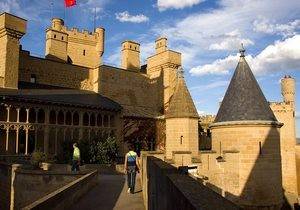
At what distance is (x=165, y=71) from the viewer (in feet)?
122

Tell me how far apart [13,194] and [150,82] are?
2358 cm

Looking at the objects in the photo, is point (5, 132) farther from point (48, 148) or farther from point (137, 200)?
A: point (137, 200)

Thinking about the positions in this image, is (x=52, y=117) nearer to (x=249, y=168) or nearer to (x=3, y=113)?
(x=3, y=113)

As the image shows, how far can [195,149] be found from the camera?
806 inches

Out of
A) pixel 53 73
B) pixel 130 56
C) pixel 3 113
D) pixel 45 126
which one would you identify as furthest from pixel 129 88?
pixel 3 113

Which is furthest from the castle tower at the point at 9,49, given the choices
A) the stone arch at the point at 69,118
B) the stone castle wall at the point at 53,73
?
the stone arch at the point at 69,118

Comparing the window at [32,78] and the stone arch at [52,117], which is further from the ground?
the window at [32,78]

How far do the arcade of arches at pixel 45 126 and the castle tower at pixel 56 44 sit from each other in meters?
8.95

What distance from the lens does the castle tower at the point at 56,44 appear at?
3422 centimetres

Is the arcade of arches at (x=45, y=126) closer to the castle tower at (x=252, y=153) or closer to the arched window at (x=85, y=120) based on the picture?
the arched window at (x=85, y=120)

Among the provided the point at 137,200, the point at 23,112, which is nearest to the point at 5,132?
the point at 23,112

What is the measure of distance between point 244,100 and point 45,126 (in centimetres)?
1309

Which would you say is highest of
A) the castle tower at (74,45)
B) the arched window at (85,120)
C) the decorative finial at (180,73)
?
the castle tower at (74,45)

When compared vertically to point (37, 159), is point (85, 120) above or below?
above
